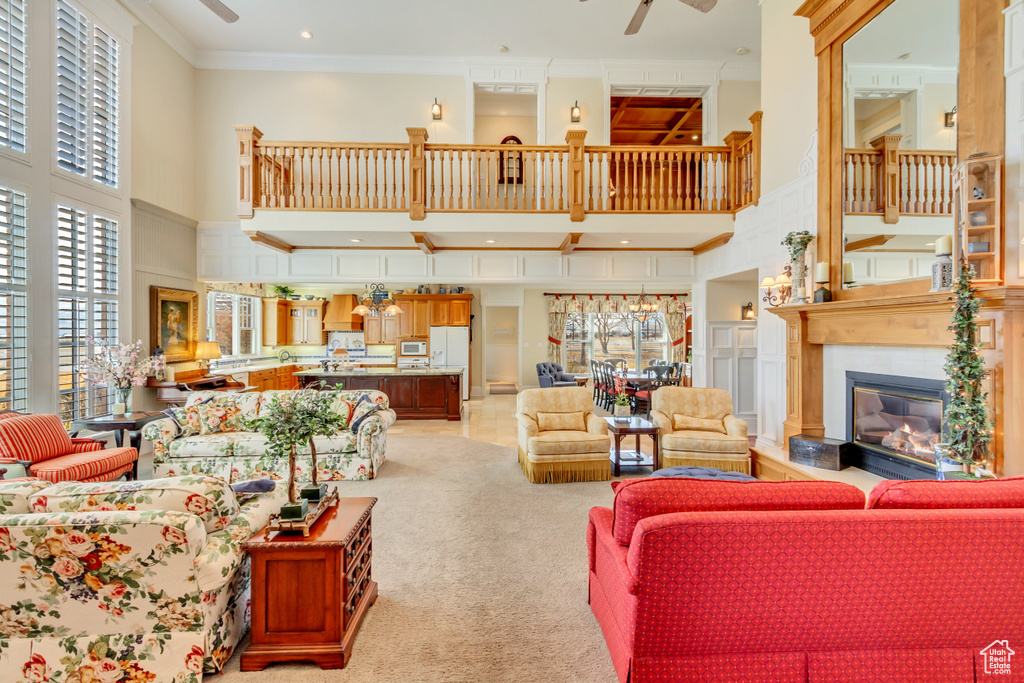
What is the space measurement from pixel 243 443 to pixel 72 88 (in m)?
3.98

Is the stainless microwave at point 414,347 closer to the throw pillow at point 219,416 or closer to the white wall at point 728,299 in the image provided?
the throw pillow at point 219,416

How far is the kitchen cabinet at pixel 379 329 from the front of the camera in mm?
10586

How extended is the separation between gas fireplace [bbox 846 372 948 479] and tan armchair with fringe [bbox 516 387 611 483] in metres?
2.15

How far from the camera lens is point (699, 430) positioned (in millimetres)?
4895

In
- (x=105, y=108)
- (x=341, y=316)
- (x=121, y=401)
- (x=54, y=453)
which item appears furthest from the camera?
(x=341, y=316)

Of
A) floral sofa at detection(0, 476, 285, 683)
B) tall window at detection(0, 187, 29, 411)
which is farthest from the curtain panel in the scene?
floral sofa at detection(0, 476, 285, 683)

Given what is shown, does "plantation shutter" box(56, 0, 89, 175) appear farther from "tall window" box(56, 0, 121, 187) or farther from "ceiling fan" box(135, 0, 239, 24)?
"ceiling fan" box(135, 0, 239, 24)

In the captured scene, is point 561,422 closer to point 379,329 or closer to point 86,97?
point 86,97

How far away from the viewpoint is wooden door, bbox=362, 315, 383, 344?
417 inches

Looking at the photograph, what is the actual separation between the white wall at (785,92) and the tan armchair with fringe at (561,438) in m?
3.27

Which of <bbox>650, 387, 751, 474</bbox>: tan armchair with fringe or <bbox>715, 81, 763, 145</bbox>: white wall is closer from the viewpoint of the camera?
<bbox>650, 387, 751, 474</bbox>: tan armchair with fringe

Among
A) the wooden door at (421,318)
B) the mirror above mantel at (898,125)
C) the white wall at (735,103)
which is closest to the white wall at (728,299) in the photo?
the white wall at (735,103)

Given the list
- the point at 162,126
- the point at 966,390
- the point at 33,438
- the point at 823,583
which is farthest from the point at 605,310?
the point at 823,583

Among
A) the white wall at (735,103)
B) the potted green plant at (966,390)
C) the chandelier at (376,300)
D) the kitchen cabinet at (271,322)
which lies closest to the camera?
the potted green plant at (966,390)
